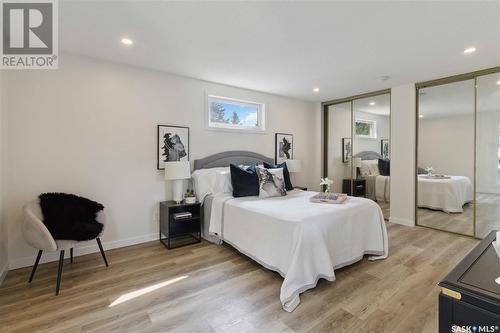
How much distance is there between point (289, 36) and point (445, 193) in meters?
3.67

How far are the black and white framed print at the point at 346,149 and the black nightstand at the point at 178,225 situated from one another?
340cm

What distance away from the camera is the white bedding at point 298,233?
81.7 inches

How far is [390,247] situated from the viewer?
10.3 feet

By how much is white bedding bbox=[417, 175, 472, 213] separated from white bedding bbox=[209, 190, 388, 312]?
6.00 feet

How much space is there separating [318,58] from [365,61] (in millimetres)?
652

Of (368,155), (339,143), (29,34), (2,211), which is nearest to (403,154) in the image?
(368,155)

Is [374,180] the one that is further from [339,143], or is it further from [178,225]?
[178,225]

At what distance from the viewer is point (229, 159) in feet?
13.3

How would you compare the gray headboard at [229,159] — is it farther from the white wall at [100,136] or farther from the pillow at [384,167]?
the pillow at [384,167]

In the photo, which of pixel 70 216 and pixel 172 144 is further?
pixel 172 144

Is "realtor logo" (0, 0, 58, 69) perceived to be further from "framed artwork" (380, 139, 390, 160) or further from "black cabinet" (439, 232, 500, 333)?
"framed artwork" (380, 139, 390, 160)

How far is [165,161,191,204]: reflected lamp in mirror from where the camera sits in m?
3.16

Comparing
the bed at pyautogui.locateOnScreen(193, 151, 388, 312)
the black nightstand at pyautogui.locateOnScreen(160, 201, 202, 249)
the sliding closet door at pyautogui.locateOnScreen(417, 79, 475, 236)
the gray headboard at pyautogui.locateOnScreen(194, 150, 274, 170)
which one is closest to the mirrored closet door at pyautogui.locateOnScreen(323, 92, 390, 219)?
the sliding closet door at pyautogui.locateOnScreen(417, 79, 475, 236)

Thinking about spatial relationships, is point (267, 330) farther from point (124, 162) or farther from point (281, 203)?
point (124, 162)
